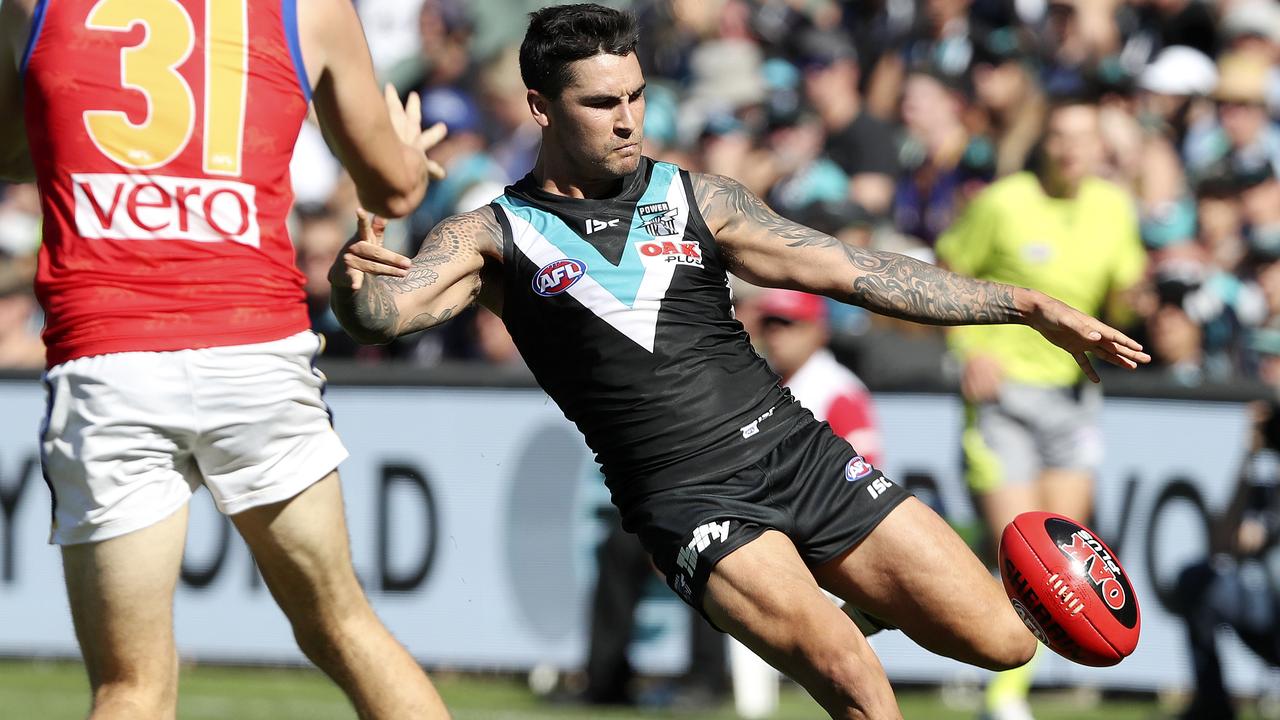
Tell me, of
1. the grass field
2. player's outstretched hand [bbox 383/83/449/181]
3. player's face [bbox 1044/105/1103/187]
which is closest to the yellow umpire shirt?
player's face [bbox 1044/105/1103/187]

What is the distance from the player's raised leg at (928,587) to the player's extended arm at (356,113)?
1676 mm

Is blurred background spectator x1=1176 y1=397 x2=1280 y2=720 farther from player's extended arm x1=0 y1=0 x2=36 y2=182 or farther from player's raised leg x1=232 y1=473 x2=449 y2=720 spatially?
player's extended arm x1=0 y1=0 x2=36 y2=182

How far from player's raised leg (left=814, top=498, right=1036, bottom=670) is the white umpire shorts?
5.51 ft

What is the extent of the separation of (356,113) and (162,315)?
2.76ft

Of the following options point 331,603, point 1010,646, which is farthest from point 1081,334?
point 331,603

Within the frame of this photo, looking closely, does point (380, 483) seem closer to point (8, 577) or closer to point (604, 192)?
point (8, 577)


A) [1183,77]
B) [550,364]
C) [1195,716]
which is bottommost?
[1195,716]

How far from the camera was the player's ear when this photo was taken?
528 cm

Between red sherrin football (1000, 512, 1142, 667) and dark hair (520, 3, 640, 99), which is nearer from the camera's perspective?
dark hair (520, 3, 640, 99)

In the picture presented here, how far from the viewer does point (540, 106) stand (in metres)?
5.31

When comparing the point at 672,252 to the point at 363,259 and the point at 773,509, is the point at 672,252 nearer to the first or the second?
the point at 773,509

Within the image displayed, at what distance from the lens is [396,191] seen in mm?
5086

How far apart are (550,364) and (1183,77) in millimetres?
8185

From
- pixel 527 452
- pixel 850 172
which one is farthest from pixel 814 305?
pixel 850 172
